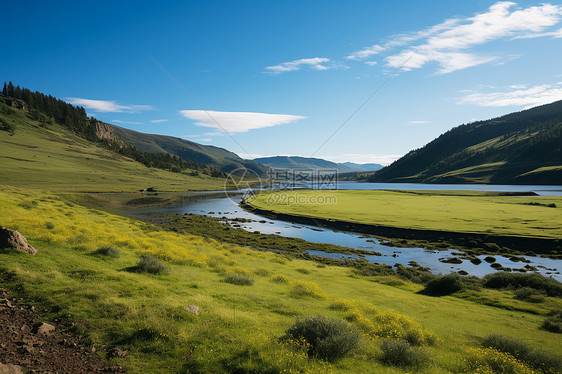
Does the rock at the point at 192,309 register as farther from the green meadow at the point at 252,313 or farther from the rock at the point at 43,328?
the rock at the point at 43,328

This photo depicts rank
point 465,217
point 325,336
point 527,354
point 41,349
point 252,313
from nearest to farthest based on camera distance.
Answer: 1. point 41,349
2. point 325,336
3. point 527,354
4. point 252,313
5. point 465,217

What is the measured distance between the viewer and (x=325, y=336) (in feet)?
29.8

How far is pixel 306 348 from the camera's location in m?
8.41

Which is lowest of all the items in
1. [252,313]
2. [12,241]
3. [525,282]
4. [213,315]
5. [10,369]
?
[525,282]

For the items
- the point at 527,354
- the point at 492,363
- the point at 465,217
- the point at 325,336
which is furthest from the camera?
the point at 465,217

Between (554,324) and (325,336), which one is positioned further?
(554,324)

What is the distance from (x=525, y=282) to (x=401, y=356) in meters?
25.3

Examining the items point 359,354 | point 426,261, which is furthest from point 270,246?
point 359,354

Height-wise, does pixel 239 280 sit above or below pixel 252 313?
below

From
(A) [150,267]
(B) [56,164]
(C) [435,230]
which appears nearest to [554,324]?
(A) [150,267]

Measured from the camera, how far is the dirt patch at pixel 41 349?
21.9ft

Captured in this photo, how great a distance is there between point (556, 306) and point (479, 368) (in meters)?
17.5

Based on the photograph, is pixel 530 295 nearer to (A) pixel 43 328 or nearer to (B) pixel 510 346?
(B) pixel 510 346

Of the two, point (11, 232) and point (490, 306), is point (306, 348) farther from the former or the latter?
point (490, 306)
